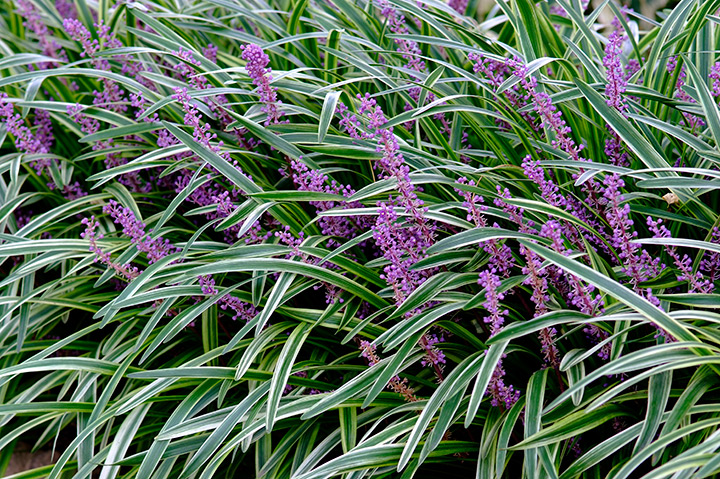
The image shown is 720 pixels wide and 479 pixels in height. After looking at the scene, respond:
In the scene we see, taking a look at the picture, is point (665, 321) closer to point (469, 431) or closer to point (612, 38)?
point (469, 431)

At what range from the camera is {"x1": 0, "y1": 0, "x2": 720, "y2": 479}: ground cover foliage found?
1528 mm

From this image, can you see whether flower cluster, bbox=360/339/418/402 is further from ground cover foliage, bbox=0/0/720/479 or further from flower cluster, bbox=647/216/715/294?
flower cluster, bbox=647/216/715/294

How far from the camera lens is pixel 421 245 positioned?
5.74ft

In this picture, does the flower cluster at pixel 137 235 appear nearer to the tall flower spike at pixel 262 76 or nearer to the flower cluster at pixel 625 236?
the tall flower spike at pixel 262 76

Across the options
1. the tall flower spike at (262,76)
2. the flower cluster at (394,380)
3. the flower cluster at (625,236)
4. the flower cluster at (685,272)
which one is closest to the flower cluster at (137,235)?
the tall flower spike at (262,76)

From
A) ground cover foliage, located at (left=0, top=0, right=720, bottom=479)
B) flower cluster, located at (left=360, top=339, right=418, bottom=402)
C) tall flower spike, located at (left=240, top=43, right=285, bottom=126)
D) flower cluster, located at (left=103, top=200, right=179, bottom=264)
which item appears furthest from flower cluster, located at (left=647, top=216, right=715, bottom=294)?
flower cluster, located at (left=103, top=200, right=179, bottom=264)

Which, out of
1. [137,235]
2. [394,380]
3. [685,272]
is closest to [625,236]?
[685,272]

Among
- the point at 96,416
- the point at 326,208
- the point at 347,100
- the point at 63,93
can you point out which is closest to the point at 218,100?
the point at 347,100

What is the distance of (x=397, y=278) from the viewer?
1691 millimetres

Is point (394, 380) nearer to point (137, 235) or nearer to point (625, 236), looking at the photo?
point (625, 236)

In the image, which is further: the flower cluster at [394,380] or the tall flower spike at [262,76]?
the tall flower spike at [262,76]

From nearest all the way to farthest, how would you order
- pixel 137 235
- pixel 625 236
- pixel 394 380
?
pixel 625 236, pixel 394 380, pixel 137 235

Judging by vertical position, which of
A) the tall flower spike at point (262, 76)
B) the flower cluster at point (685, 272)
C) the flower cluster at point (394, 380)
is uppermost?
the tall flower spike at point (262, 76)

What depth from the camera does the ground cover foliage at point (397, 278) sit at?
1.53 m
